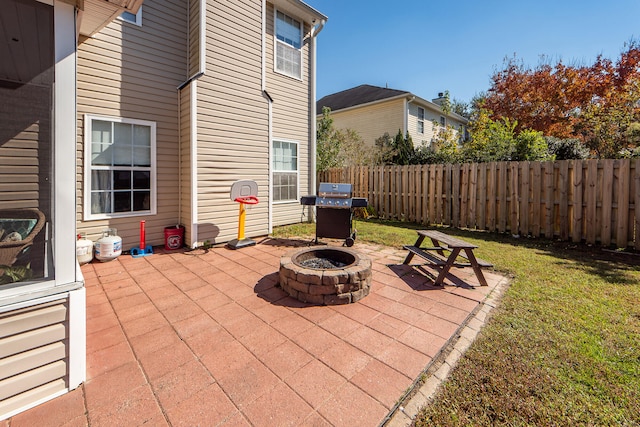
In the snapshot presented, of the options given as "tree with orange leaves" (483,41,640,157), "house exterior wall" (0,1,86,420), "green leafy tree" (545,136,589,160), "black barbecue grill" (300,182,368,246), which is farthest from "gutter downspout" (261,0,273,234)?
"tree with orange leaves" (483,41,640,157)

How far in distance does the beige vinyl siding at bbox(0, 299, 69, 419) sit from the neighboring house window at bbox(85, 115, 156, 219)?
12.0 feet

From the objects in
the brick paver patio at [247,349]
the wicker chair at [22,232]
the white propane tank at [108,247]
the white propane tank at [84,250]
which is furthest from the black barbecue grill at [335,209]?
the wicker chair at [22,232]

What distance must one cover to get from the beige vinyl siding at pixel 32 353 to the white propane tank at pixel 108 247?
317 cm

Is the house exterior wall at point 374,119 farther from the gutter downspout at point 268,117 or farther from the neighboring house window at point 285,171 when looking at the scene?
the gutter downspout at point 268,117

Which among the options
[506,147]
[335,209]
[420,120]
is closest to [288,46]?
[335,209]

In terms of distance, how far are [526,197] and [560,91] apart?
1404cm

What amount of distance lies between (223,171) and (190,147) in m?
0.77

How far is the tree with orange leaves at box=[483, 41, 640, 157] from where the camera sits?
1393 cm

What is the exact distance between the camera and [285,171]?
769 centimetres

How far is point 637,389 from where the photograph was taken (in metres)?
1.89

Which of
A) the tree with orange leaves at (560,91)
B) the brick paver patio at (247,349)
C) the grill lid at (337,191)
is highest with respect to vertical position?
the tree with orange leaves at (560,91)

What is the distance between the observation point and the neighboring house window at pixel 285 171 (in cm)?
747

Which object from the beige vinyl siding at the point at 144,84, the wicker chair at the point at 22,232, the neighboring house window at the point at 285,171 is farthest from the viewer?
the neighboring house window at the point at 285,171

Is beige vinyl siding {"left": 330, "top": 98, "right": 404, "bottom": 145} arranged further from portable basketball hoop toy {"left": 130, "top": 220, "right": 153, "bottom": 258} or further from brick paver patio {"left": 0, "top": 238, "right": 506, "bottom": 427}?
portable basketball hoop toy {"left": 130, "top": 220, "right": 153, "bottom": 258}
